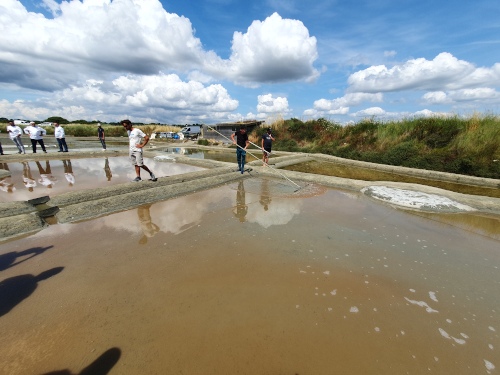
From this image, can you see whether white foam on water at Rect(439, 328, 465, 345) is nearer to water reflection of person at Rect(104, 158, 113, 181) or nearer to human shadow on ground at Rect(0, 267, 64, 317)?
human shadow on ground at Rect(0, 267, 64, 317)

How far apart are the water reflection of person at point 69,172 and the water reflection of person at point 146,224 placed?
2.94 meters

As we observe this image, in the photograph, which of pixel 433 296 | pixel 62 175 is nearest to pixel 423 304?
pixel 433 296

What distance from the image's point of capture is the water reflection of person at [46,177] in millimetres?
6020

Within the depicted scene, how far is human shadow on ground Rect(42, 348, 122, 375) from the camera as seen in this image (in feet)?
5.11

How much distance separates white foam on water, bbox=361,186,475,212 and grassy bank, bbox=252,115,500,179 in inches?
207

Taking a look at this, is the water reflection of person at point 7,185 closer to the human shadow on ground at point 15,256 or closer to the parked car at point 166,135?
the human shadow on ground at point 15,256

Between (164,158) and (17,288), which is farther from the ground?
(164,158)

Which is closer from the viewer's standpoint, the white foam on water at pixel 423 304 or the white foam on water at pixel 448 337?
the white foam on water at pixel 448 337

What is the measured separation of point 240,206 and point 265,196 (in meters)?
0.92

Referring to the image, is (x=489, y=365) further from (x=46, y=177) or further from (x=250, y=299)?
(x=46, y=177)

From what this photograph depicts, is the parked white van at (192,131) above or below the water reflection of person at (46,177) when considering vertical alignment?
above

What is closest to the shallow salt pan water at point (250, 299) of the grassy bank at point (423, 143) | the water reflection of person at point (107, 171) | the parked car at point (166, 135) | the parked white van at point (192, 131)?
the water reflection of person at point (107, 171)

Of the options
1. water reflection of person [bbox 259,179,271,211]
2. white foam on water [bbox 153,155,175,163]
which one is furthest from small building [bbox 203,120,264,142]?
water reflection of person [bbox 259,179,271,211]

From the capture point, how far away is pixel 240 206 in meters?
4.89
